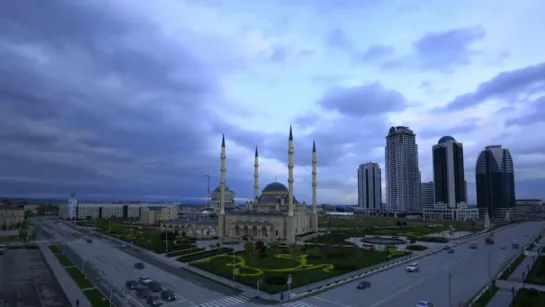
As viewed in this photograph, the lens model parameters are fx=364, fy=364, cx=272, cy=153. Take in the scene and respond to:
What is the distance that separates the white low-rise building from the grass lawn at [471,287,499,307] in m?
146

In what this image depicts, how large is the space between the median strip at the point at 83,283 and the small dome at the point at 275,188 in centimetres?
5641

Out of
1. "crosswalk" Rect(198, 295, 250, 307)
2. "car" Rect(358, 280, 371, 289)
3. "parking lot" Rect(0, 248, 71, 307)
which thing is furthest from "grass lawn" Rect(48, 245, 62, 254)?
"car" Rect(358, 280, 371, 289)

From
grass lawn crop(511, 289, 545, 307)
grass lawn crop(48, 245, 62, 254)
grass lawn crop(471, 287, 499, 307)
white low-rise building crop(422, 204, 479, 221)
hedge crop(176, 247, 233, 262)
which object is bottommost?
white low-rise building crop(422, 204, 479, 221)

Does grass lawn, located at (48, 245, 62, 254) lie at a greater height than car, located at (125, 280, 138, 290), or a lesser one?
lesser

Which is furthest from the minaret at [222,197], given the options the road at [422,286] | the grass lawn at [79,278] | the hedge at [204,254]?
the road at [422,286]

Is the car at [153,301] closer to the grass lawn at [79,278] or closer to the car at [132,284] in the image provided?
the car at [132,284]

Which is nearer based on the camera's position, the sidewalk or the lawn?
the sidewalk

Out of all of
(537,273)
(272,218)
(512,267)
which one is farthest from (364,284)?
(272,218)

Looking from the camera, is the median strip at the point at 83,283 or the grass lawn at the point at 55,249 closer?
the median strip at the point at 83,283

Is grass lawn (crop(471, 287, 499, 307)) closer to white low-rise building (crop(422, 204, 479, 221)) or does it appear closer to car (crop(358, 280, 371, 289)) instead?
car (crop(358, 280, 371, 289))

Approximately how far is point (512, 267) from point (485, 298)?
19.8 meters

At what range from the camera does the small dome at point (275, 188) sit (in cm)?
10519

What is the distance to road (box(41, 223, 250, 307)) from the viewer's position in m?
35.8

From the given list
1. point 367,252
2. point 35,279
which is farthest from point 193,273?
point 367,252
